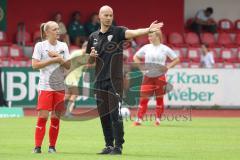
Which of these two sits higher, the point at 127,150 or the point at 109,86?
the point at 109,86

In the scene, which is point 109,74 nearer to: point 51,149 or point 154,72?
point 51,149

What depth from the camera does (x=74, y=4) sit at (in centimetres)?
3781

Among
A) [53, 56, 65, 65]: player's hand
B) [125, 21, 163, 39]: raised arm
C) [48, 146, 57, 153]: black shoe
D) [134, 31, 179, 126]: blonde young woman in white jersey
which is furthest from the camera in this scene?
[134, 31, 179, 126]: blonde young woman in white jersey

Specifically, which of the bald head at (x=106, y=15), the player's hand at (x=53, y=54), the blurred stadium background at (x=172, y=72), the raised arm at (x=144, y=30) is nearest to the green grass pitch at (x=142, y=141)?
the blurred stadium background at (x=172, y=72)

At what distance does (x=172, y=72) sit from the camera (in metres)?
31.2

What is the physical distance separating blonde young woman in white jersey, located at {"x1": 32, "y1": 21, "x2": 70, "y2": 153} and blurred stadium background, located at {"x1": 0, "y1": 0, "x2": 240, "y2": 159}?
55 cm

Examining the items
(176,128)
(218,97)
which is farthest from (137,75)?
(176,128)

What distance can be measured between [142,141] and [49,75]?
12.0ft

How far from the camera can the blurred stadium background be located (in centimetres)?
1823

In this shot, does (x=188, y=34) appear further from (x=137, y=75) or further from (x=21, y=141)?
(x=21, y=141)

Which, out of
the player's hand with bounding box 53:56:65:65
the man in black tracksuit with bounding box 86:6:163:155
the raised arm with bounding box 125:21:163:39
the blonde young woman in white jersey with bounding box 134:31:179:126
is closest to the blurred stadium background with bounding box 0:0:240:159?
the man in black tracksuit with bounding box 86:6:163:155

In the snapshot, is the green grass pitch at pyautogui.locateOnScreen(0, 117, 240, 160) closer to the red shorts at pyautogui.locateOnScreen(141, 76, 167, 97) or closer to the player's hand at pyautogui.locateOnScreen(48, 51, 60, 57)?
the red shorts at pyautogui.locateOnScreen(141, 76, 167, 97)

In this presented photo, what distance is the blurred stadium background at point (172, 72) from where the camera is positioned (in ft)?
59.8

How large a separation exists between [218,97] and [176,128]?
9984 millimetres
